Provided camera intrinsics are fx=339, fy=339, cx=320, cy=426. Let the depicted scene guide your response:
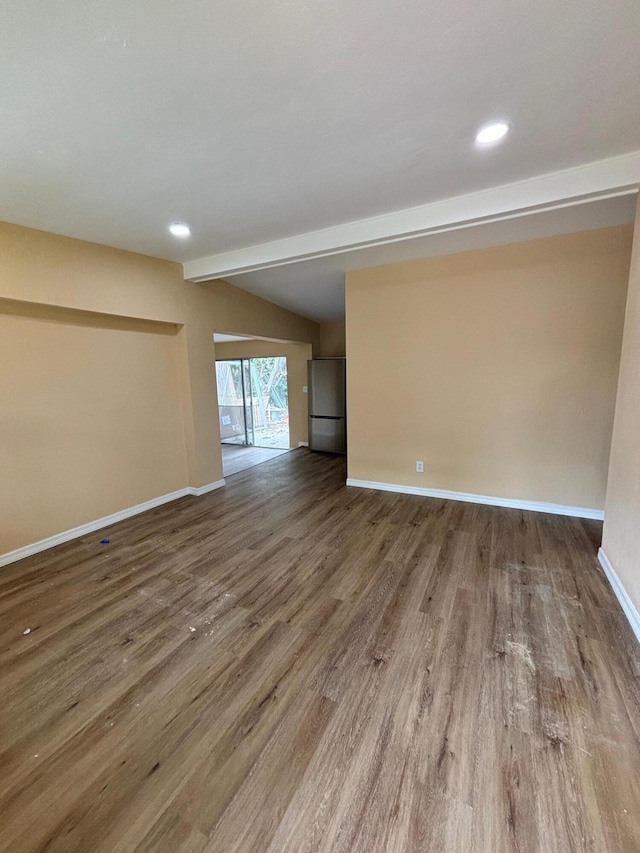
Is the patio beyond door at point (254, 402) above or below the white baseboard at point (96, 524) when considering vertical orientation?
above

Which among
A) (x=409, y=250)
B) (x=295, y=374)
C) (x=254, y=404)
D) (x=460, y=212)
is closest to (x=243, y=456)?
(x=254, y=404)

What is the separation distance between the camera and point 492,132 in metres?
1.75

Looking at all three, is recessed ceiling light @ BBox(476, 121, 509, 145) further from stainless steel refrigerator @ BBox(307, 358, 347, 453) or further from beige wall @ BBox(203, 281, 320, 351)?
stainless steel refrigerator @ BBox(307, 358, 347, 453)

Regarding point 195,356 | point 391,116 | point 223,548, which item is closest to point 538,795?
point 223,548

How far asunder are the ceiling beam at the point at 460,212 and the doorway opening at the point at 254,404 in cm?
370

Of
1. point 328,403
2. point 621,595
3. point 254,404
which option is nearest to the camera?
point 621,595

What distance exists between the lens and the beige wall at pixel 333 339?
6.61 meters

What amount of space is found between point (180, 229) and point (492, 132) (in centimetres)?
235

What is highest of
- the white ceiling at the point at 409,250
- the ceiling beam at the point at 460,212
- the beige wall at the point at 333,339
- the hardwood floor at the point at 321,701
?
the white ceiling at the point at 409,250

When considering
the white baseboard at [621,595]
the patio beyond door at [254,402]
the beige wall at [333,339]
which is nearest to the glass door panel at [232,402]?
the patio beyond door at [254,402]

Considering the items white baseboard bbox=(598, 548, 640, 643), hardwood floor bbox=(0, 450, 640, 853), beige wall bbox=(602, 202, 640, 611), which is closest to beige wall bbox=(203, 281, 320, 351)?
hardwood floor bbox=(0, 450, 640, 853)

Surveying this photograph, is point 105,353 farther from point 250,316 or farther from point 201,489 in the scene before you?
point 250,316

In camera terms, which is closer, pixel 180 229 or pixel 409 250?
pixel 180 229

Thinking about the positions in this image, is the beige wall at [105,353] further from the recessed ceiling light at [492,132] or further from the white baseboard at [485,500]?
the recessed ceiling light at [492,132]
